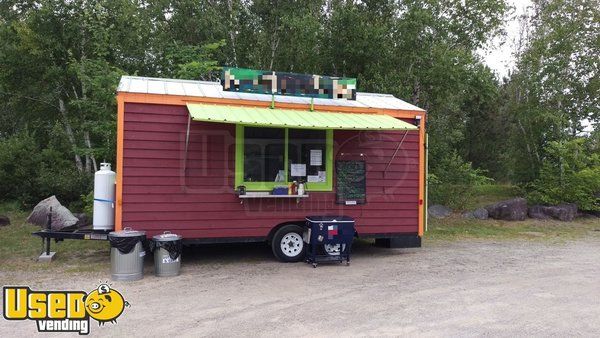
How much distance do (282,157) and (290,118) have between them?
3.15 feet

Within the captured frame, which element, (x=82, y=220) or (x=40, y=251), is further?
(x=82, y=220)

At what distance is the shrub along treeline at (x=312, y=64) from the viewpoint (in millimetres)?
13211

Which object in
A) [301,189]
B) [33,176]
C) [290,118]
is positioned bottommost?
[301,189]

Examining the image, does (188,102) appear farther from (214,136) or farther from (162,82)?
(162,82)

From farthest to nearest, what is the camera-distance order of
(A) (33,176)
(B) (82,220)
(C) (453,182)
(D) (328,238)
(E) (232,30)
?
(E) (232,30), (C) (453,182), (A) (33,176), (B) (82,220), (D) (328,238)

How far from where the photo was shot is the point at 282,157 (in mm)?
7855

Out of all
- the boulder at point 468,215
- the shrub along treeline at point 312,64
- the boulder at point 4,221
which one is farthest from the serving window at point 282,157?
the boulder at point 468,215

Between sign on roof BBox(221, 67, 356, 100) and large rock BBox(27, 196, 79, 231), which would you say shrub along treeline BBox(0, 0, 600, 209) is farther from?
sign on roof BBox(221, 67, 356, 100)

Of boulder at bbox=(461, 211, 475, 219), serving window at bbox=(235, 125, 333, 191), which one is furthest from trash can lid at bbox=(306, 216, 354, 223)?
Result: boulder at bbox=(461, 211, 475, 219)

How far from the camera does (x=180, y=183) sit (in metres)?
7.23

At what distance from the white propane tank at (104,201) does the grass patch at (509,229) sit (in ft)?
22.7

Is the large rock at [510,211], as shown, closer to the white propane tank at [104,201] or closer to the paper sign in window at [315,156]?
the paper sign in window at [315,156]

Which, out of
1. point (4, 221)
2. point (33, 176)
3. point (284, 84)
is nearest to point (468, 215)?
point (284, 84)

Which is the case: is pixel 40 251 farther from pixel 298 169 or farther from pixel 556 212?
pixel 556 212
